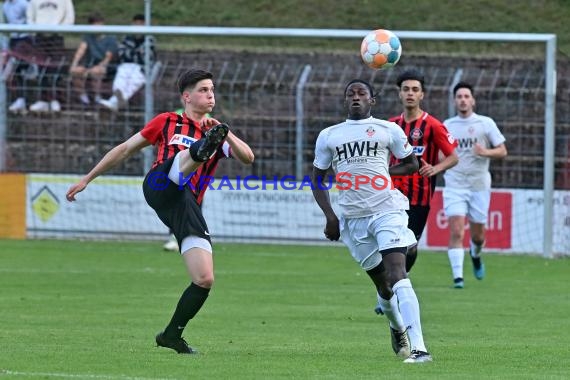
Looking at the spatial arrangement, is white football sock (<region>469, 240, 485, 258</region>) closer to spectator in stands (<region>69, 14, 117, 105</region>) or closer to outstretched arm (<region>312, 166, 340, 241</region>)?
outstretched arm (<region>312, 166, 340, 241</region>)

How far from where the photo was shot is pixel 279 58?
2658cm

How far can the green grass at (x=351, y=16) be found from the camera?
2941 centimetres

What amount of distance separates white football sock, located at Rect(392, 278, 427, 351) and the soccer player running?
1.50 metres

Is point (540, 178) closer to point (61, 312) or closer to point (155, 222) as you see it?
point (155, 222)

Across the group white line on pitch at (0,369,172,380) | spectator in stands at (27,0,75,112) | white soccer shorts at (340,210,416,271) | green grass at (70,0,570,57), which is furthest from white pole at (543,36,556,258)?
white line on pitch at (0,369,172,380)

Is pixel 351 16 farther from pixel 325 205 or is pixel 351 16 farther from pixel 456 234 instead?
pixel 325 205

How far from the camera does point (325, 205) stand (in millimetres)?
9852

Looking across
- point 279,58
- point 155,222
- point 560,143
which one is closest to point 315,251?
point 155,222

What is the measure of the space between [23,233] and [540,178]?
30.0 ft

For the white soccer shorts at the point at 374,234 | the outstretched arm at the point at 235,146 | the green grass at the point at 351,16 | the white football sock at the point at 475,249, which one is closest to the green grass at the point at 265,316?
the white football sock at the point at 475,249

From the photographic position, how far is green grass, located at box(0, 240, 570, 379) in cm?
878

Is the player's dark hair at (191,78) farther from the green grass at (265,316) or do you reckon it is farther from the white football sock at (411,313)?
the white football sock at (411,313)

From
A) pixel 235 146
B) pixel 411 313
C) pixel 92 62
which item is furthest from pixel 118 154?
pixel 92 62

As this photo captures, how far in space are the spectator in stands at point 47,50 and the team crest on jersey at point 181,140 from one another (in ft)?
45.9
